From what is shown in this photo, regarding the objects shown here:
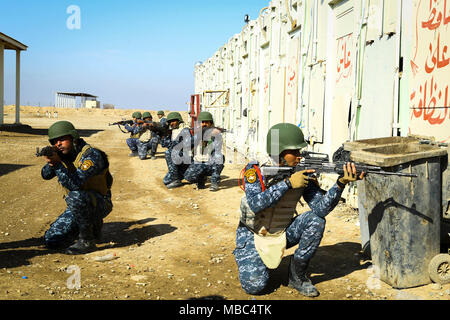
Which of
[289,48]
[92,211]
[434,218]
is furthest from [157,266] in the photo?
[289,48]

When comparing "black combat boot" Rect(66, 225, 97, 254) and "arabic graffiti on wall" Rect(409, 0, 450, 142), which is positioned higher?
"arabic graffiti on wall" Rect(409, 0, 450, 142)

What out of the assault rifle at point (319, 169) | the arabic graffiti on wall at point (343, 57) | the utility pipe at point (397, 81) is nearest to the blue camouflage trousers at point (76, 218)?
the assault rifle at point (319, 169)

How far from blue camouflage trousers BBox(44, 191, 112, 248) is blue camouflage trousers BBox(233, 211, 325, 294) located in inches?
73.9

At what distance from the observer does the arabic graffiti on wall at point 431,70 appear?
182 inches

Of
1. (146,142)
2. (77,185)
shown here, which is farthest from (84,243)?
(146,142)

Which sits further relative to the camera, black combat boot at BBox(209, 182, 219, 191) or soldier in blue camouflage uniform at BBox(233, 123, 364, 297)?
black combat boot at BBox(209, 182, 219, 191)

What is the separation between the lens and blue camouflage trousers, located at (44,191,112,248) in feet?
Result: 15.4

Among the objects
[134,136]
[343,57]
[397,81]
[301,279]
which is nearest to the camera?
[301,279]

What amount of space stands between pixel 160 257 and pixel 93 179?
116 centimetres

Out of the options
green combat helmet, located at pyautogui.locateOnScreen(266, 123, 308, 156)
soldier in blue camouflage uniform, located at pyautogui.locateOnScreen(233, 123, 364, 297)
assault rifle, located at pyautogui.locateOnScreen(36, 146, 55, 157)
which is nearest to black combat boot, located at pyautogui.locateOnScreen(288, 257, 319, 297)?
soldier in blue camouflage uniform, located at pyautogui.locateOnScreen(233, 123, 364, 297)

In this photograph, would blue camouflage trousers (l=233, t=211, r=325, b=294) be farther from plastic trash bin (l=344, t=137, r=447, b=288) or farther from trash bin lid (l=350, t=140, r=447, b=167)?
trash bin lid (l=350, t=140, r=447, b=167)

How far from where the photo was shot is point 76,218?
15.5 ft

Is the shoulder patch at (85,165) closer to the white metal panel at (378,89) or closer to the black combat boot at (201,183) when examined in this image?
the white metal panel at (378,89)

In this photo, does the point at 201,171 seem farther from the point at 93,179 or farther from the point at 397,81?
the point at 397,81
